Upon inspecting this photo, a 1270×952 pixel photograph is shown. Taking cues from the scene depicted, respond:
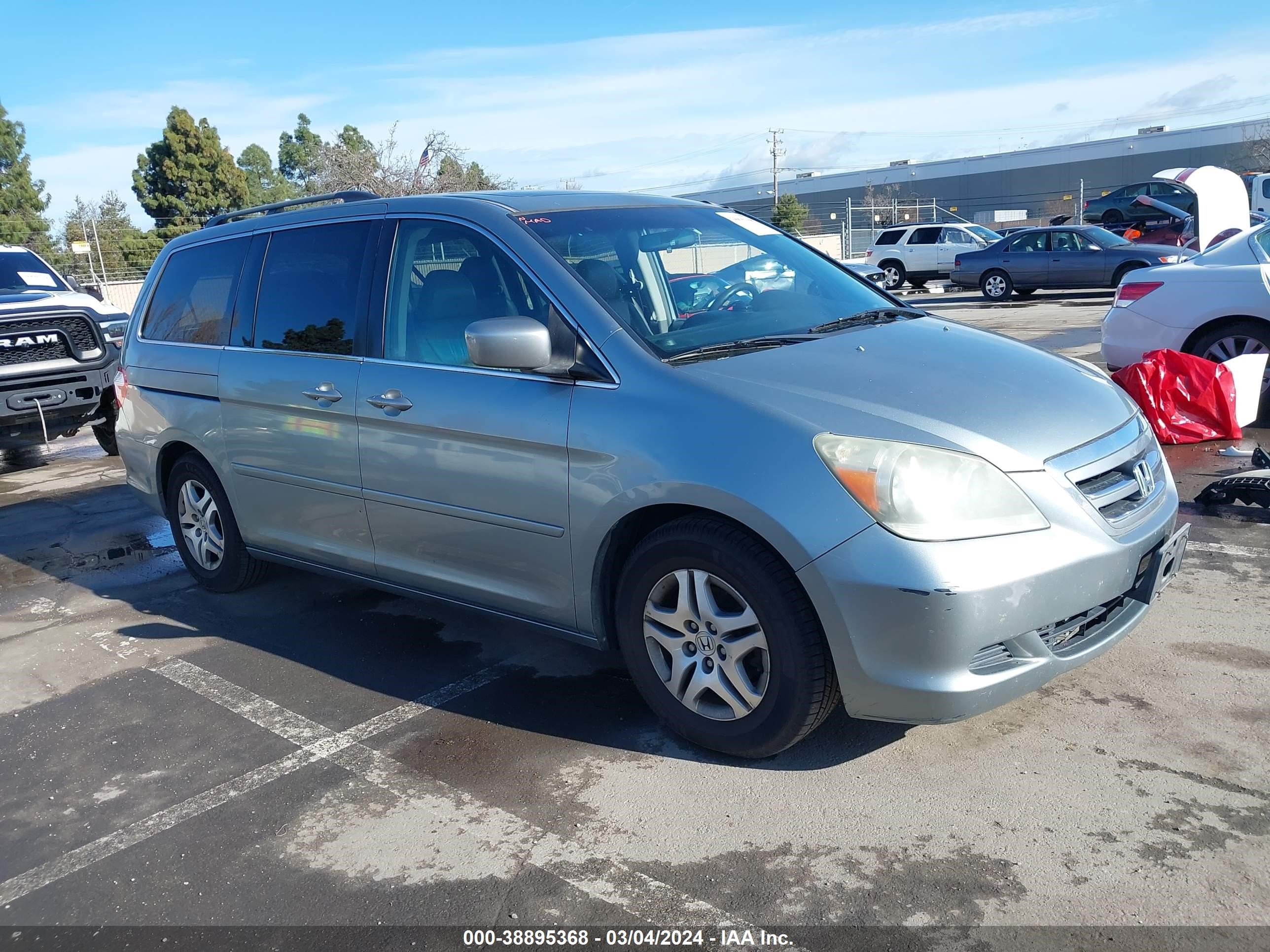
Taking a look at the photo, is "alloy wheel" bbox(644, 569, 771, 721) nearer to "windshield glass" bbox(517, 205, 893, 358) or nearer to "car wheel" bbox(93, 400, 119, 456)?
"windshield glass" bbox(517, 205, 893, 358)

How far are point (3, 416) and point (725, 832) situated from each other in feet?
26.6

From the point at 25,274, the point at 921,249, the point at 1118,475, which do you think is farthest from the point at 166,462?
the point at 921,249

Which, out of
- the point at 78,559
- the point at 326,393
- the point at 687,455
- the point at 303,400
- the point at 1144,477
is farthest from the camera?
the point at 78,559

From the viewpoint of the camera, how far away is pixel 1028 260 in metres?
21.2

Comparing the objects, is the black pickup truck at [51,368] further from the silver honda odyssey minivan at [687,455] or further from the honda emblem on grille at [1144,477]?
the honda emblem on grille at [1144,477]

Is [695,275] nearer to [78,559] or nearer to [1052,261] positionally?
[78,559]

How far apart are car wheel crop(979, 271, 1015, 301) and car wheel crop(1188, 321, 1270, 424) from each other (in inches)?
548

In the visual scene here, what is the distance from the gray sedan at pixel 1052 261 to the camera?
19938 millimetres

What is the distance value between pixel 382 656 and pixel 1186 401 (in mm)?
5964

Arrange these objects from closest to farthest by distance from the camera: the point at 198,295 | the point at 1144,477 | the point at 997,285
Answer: the point at 1144,477 < the point at 198,295 < the point at 997,285

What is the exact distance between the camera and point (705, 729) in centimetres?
338

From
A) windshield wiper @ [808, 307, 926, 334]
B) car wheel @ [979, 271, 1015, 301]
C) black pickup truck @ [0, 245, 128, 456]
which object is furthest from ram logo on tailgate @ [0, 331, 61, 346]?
car wheel @ [979, 271, 1015, 301]

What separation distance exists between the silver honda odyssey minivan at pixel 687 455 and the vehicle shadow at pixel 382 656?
0.95ft

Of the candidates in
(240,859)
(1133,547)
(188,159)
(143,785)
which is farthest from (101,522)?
(188,159)
